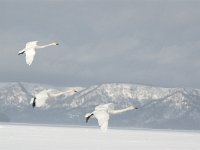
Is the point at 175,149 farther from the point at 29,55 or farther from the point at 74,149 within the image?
the point at 29,55

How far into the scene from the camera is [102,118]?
2255 centimetres

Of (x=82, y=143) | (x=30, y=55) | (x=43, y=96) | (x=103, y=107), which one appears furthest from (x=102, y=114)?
(x=82, y=143)

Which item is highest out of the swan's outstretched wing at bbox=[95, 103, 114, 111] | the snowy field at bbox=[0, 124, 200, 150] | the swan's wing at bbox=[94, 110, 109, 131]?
the snowy field at bbox=[0, 124, 200, 150]

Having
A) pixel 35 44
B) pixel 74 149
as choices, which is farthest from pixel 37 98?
pixel 74 149

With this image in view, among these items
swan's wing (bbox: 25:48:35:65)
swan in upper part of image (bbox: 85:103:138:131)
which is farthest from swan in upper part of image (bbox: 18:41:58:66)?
swan in upper part of image (bbox: 85:103:138:131)

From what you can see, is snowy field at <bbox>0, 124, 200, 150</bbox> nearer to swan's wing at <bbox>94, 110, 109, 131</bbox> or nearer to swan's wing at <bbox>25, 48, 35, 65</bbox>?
swan's wing at <bbox>25, 48, 35, 65</bbox>

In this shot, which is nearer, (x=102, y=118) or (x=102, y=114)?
(x=102, y=118)

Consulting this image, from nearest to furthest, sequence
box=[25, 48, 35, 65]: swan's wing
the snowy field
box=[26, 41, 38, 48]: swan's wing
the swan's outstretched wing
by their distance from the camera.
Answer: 1. box=[25, 48, 35, 65]: swan's wing
2. the swan's outstretched wing
3. box=[26, 41, 38, 48]: swan's wing
4. the snowy field

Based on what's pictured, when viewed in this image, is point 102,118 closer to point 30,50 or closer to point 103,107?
point 103,107

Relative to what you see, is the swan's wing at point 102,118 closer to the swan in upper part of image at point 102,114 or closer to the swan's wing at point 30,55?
the swan in upper part of image at point 102,114

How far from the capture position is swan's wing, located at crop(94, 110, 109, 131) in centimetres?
2184

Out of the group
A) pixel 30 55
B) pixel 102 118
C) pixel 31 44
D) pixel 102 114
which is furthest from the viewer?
pixel 31 44

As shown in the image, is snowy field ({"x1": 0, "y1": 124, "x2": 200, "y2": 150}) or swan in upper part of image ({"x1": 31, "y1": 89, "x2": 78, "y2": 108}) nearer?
swan in upper part of image ({"x1": 31, "y1": 89, "x2": 78, "y2": 108})

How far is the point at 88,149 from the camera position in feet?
204
